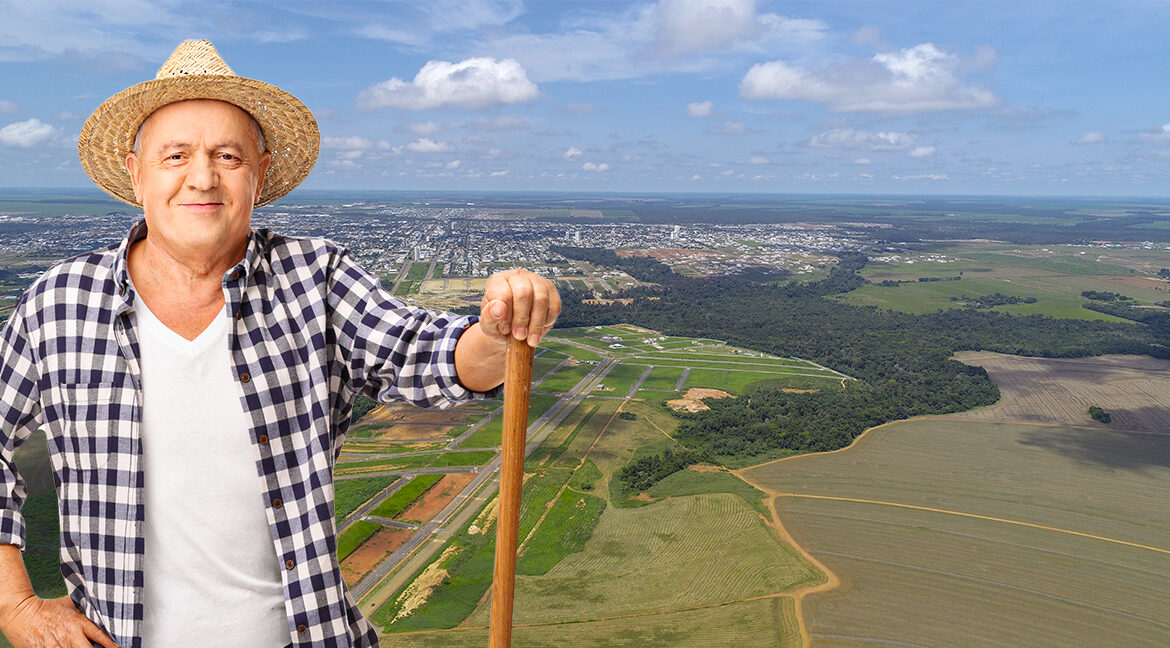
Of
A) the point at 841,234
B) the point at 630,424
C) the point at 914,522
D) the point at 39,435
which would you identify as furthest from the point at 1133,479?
the point at 841,234

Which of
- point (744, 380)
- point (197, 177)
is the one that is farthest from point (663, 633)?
point (744, 380)

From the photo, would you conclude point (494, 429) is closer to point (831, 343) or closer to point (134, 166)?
point (134, 166)

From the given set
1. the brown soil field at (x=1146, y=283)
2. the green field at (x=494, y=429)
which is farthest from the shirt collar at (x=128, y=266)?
the brown soil field at (x=1146, y=283)

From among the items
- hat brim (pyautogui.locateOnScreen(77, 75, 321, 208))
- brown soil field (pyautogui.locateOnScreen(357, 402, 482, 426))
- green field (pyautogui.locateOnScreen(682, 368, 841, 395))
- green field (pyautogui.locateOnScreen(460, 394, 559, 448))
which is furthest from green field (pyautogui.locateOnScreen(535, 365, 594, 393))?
hat brim (pyautogui.locateOnScreen(77, 75, 321, 208))

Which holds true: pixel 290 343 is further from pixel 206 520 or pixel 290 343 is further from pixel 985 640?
pixel 985 640

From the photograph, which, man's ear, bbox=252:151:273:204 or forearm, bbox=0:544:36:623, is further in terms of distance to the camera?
man's ear, bbox=252:151:273:204

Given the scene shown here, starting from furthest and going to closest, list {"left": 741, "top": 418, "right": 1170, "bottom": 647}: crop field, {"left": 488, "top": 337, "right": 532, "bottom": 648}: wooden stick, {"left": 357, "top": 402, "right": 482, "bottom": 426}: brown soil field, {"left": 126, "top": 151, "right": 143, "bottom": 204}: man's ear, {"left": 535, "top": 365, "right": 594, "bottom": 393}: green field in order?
{"left": 535, "top": 365, "right": 594, "bottom": 393}: green field < {"left": 357, "top": 402, "right": 482, "bottom": 426}: brown soil field < {"left": 741, "top": 418, "right": 1170, "bottom": 647}: crop field < {"left": 126, "top": 151, "right": 143, "bottom": 204}: man's ear < {"left": 488, "top": 337, "right": 532, "bottom": 648}: wooden stick

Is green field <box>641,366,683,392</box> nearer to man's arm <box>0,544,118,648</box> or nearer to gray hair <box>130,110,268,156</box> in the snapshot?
gray hair <box>130,110,268,156</box>
